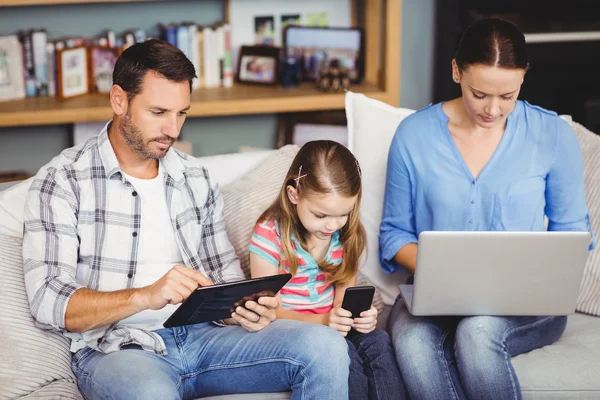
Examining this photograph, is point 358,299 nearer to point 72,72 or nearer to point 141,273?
point 141,273

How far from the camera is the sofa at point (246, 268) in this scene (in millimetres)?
1620

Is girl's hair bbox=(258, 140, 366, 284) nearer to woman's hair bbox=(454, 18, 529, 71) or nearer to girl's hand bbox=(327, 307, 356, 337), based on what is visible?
girl's hand bbox=(327, 307, 356, 337)

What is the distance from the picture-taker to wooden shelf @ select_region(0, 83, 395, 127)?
2865 mm

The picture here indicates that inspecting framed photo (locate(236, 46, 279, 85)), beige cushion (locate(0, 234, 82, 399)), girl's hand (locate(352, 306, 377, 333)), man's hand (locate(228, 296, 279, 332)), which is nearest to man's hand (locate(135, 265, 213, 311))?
man's hand (locate(228, 296, 279, 332))

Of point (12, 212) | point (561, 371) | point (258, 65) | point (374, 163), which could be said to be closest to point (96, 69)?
point (258, 65)

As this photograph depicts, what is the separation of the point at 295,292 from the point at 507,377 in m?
0.51

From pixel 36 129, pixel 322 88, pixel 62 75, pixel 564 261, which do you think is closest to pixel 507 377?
pixel 564 261

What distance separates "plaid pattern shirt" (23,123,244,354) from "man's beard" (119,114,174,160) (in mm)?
51

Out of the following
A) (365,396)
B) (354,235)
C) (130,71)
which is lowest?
(365,396)

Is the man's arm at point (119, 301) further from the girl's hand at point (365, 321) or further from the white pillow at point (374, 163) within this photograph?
the white pillow at point (374, 163)

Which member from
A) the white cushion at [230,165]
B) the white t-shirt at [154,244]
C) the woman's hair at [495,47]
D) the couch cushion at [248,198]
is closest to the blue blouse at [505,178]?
the woman's hair at [495,47]

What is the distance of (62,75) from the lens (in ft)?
9.78

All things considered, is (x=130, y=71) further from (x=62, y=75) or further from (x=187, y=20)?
(x=187, y=20)

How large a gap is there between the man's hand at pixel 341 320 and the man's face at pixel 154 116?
525 millimetres
